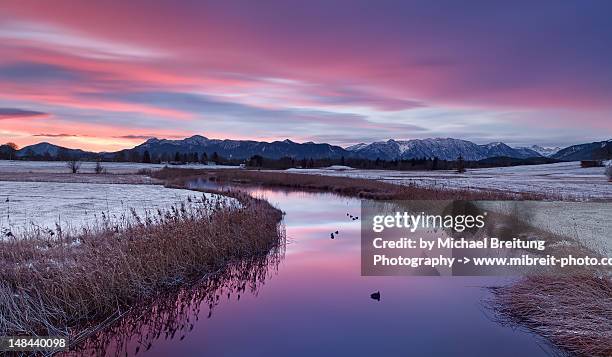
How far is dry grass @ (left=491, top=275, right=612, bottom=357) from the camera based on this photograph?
9.34 meters

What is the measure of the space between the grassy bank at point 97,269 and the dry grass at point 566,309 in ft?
31.3

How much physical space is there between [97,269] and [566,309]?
11410 mm

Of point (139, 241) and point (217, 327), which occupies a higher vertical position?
point (139, 241)

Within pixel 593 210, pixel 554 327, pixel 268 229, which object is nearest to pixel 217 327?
pixel 554 327

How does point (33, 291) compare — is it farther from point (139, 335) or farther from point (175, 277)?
point (175, 277)

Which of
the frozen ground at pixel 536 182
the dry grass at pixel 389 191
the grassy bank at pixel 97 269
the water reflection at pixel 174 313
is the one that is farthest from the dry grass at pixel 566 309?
the frozen ground at pixel 536 182

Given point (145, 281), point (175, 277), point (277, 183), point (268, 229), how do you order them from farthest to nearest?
point (277, 183), point (268, 229), point (175, 277), point (145, 281)

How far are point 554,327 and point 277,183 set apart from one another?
59937mm

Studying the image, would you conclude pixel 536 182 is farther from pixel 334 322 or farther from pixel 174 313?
pixel 174 313

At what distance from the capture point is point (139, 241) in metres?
14.3

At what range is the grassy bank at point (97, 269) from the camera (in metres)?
9.97

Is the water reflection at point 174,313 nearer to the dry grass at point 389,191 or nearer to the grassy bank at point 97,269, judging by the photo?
the grassy bank at point 97,269

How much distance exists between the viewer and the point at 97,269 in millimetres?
11609

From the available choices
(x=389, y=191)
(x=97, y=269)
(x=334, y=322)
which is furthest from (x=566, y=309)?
(x=389, y=191)
